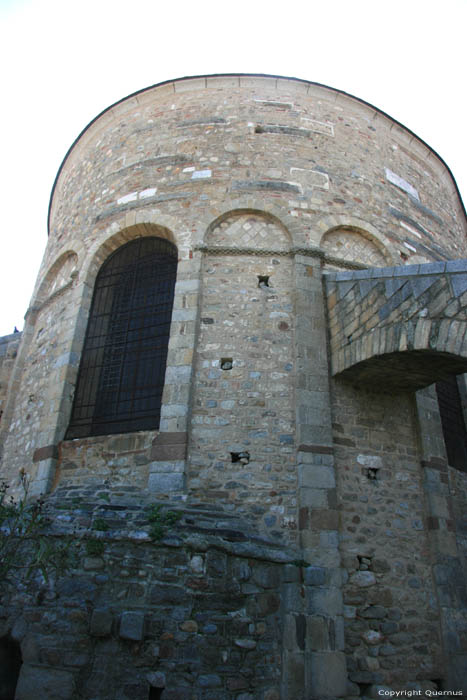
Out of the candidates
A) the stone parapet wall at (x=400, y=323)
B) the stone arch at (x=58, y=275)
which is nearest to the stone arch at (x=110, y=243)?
the stone arch at (x=58, y=275)

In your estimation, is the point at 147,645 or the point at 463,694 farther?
the point at 463,694

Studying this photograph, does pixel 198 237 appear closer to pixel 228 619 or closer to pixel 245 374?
pixel 245 374

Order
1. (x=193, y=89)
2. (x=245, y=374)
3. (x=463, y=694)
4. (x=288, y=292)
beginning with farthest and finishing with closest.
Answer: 1. (x=193, y=89)
2. (x=288, y=292)
3. (x=245, y=374)
4. (x=463, y=694)

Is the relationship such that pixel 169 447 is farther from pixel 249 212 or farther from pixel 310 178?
pixel 310 178

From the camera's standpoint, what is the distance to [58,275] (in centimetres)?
982

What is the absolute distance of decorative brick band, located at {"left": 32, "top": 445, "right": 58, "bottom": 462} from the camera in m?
7.17

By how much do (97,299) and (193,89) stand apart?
461 cm

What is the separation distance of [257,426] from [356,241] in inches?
150

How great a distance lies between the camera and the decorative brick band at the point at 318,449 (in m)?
6.36

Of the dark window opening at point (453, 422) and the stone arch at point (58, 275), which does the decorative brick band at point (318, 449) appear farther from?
the stone arch at point (58, 275)

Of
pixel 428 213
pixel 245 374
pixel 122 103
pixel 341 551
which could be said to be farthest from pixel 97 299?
pixel 428 213

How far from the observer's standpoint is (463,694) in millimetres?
5680

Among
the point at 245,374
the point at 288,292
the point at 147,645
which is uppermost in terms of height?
the point at 288,292

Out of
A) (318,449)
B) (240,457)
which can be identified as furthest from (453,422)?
(240,457)
